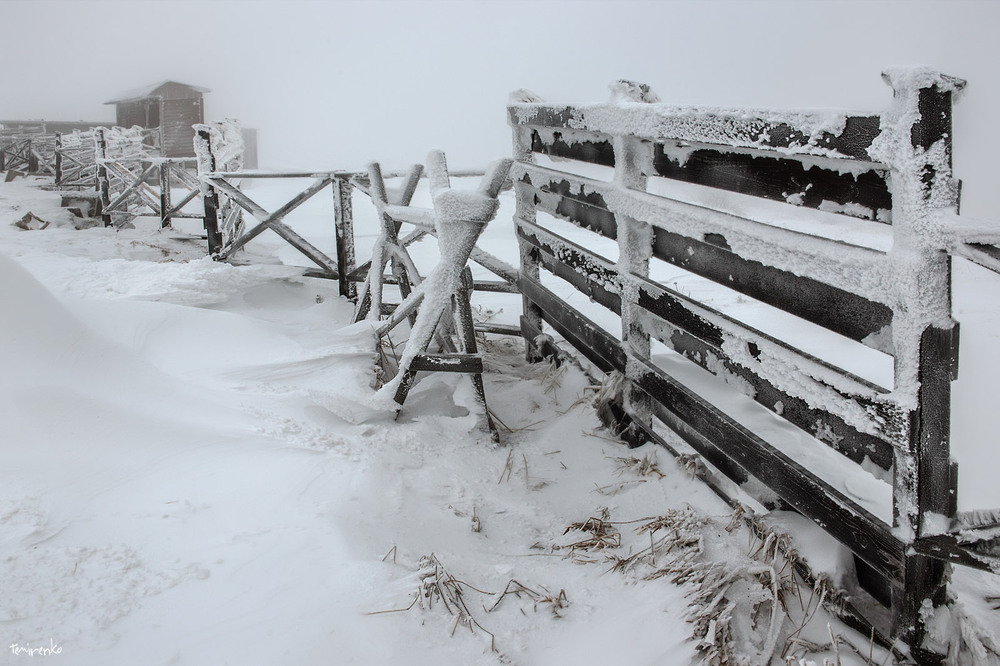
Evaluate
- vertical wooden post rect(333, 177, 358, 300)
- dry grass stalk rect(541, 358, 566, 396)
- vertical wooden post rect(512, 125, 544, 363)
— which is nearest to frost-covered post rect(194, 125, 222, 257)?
vertical wooden post rect(333, 177, 358, 300)

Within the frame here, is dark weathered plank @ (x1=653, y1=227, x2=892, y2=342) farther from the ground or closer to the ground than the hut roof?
closer to the ground

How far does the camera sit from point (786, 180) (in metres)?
1.94

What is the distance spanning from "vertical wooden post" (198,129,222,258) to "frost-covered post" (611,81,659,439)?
15.9 ft

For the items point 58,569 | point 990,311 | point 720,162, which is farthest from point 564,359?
point 990,311

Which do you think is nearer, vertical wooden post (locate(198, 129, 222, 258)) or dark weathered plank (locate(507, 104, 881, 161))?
dark weathered plank (locate(507, 104, 881, 161))

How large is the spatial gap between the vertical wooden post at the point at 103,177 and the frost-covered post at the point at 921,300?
13.0 metres

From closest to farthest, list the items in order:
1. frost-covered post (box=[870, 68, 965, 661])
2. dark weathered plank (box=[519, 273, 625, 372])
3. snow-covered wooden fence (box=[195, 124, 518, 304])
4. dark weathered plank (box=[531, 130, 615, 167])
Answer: frost-covered post (box=[870, 68, 965, 661]) < dark weathered plank (box=[531, 130, 615, 167]) < dark weathered plank (box=[519, 273, 625, 372]) < snow-covered wooden fence (box=[195, 124, 518, 304])

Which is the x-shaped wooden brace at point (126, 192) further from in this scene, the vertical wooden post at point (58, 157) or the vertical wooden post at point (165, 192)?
the vertical wooden post at point (58, 157)

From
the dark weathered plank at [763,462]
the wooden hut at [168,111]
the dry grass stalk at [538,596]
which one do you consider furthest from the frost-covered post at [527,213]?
the wooden hut at [168,111]

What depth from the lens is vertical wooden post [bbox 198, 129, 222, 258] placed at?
658 centimetres

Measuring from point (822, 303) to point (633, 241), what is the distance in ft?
3.68

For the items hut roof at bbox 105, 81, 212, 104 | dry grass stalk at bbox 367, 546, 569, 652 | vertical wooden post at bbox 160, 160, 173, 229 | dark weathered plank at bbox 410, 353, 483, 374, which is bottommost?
dry grass stalk at bbox 367, 546, 569, 652

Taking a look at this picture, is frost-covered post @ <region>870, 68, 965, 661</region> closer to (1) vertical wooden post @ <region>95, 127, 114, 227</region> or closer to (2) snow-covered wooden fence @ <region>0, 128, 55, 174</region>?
(1) vertical wooden post @ <region>95, 127, 114, 227</region>

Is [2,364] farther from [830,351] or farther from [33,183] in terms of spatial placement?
A: [33,183]
